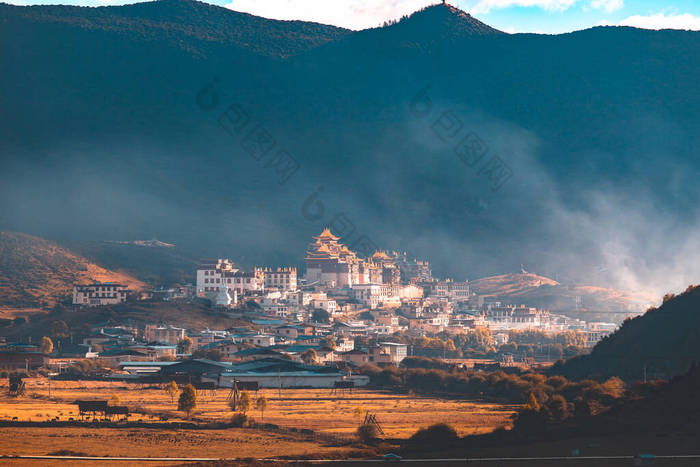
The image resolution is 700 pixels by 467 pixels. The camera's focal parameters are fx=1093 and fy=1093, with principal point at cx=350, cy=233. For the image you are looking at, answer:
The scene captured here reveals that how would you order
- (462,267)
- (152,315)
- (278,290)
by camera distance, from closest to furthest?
(152,315)
(278,290)
(462,267)

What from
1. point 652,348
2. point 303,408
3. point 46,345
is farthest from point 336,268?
point 303,408

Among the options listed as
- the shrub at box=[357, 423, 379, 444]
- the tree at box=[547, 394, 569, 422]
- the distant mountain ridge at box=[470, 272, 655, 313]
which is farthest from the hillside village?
the shrub at box=[357, 423, 379, 444]

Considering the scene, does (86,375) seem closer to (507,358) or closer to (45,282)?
(507,358)

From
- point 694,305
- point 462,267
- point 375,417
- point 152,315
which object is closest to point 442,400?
point 375,417

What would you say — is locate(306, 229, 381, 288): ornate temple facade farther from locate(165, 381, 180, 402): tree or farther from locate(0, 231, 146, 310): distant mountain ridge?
locate(165, 381, 180, 402): tree

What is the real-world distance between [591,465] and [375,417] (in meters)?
16.0

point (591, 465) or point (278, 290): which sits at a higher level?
point (278, 290)

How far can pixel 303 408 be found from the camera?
56.2 m

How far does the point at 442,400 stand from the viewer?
61781mm

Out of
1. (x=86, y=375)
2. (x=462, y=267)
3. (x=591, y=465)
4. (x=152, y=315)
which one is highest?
(x=462, y=267)

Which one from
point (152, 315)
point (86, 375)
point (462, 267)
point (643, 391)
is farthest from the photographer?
point (462, 267)

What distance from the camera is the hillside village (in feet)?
258

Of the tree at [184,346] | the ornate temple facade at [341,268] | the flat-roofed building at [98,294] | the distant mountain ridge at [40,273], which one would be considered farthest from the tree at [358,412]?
the ornate temple facade at [341,268]

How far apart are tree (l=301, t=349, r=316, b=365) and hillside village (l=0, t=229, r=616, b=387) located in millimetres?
149
